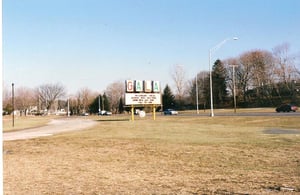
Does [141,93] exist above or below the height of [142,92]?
below

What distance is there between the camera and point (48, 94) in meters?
157

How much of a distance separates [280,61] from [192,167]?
99501mm

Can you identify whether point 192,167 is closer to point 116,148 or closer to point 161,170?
point 161,170

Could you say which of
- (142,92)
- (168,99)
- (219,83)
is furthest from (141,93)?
(168,99)

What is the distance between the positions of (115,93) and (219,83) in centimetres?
3969

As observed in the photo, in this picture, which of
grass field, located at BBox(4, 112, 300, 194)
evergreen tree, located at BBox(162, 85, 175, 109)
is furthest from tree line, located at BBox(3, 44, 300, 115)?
grass field, located at BBox(4, 112, 300, 194)

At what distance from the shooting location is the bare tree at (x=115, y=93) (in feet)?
443

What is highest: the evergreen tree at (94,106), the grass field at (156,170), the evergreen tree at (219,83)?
the evergreen tree at (219,83)

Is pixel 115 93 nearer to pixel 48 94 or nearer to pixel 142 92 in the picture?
pixel 48 94

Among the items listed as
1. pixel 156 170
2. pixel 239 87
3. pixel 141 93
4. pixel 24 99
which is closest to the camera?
pixel 156 170

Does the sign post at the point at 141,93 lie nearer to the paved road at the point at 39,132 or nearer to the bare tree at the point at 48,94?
the paved road at the point at 39,132

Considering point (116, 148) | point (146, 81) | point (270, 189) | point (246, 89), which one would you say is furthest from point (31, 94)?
point (270, 189)

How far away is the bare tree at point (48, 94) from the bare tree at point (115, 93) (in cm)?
2869

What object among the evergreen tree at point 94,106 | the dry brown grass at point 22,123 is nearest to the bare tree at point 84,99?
the evergreen tree at point 94,106
